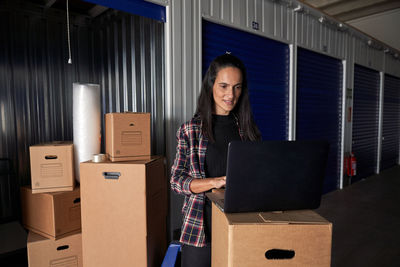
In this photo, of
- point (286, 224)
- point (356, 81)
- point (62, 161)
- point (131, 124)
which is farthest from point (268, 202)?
point (356, 81)

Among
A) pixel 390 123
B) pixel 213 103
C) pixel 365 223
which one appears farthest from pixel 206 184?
pixel 390 123

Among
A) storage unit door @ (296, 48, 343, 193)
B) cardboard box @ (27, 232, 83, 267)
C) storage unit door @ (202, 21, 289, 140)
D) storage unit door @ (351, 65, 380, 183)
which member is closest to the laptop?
cardboard box @ (27, 232, 83, 267)

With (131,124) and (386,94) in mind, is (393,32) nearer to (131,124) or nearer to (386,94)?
(386,94)

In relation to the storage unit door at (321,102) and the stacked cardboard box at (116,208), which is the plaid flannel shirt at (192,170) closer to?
the stacked cardboard box at (116,208)

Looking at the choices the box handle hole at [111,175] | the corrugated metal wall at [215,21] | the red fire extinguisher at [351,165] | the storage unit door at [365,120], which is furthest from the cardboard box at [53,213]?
the storage unit door at [365,120]

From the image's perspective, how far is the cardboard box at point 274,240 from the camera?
795 mm

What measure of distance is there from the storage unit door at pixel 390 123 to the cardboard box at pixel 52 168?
7801mm

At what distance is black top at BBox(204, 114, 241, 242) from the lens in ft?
4.52

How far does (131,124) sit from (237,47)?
1944mm

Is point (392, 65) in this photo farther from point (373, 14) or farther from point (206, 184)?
point (206, 184)

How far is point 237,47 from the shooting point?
332cm

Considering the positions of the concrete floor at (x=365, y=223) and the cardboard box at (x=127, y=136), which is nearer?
the cardboard box at (x=127, y=136)

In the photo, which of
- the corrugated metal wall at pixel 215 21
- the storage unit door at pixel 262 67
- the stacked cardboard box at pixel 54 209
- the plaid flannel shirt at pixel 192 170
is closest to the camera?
the plaid flannel shirt at pixel 192 170

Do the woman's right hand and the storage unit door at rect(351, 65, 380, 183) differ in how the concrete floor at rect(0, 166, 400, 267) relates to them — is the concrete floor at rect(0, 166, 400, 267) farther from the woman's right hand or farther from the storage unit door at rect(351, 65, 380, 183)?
the woman's right hand
